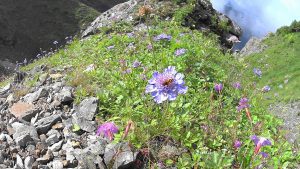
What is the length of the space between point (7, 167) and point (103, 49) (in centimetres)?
533

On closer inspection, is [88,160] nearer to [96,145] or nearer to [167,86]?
[96,145]

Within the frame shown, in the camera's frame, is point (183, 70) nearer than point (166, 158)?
No

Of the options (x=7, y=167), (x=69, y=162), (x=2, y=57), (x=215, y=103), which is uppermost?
(x=215, y=103)

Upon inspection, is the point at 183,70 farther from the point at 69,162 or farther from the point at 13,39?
the point at 13,39

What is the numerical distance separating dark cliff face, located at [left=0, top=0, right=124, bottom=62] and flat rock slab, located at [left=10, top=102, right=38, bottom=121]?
5648cm

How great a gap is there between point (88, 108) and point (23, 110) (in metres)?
1.07

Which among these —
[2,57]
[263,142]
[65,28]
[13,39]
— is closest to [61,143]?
[263,142]

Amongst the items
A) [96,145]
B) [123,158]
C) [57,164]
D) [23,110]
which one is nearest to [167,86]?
[123,158]

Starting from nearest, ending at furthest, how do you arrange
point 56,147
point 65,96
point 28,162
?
point 28,162 → point 56,147 → point 65,96

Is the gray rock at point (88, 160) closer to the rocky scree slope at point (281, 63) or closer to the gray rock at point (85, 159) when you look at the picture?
the gray rock at point (85, 159)

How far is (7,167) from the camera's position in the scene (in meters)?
5.27

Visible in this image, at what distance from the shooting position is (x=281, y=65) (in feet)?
107

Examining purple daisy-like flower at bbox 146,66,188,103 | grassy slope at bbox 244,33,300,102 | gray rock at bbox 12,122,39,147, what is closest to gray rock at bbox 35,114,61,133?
gray rock at bbox 12,122,39,147

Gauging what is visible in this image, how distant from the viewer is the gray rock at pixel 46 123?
5.98 meters
